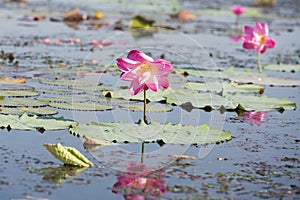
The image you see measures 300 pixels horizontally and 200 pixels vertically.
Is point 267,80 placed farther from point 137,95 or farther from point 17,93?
point 17,93

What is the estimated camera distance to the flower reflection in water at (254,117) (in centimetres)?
505

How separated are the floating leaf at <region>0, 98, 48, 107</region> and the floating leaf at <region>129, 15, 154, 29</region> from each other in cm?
567

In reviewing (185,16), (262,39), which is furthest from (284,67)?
(185,16)

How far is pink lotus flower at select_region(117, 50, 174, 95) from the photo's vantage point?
14.1 feet

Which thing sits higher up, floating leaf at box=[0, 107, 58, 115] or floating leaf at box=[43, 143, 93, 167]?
floating leaf at box=[0, 107, 58, 115]

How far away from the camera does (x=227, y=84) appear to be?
6332 mm

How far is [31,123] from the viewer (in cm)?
441

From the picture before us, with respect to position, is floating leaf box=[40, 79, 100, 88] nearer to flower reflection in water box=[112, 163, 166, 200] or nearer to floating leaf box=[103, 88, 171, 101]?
floating leaf box=[103, 88, 171, 101]

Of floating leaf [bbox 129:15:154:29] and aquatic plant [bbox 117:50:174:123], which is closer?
aquatic plant [bbox 117:50:174:123]

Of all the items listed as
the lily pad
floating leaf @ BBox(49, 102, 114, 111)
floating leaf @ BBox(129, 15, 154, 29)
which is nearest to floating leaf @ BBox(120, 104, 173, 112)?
floating leaf @ BBox(49, 102, 114, 111)

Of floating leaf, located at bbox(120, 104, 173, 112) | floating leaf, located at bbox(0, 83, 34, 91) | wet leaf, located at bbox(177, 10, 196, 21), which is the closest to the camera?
floating leaf, located at bbox(120, 104, 173, 112)

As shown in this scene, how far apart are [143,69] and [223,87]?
1.91 m

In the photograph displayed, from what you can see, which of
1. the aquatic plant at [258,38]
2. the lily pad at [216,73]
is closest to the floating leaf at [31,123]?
the lily pad at [216,73]

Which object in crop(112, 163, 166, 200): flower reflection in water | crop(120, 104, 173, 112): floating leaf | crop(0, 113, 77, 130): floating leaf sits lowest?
crop(112, 163, 166, 200): flower reflection in water
